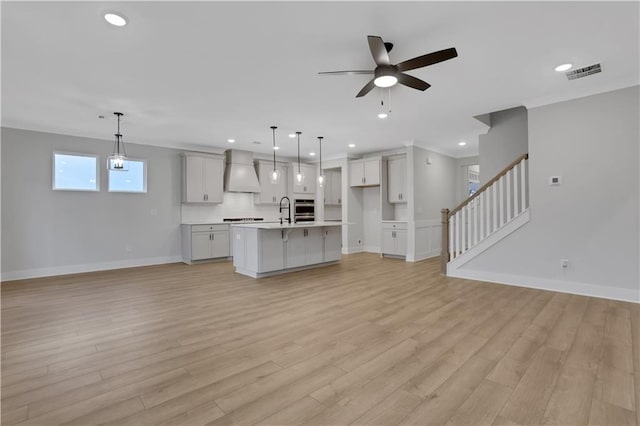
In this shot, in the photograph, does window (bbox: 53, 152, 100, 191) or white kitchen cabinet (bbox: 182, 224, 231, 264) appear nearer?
window (bbox: 53, 152, 100, 191)

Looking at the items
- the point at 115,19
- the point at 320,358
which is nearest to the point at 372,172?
the point at 320,358

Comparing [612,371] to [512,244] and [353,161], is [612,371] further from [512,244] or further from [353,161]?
[353,161]

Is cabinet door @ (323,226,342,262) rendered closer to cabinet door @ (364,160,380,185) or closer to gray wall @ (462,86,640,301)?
cabinet door @ (364,160,380,185)

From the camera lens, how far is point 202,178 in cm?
716

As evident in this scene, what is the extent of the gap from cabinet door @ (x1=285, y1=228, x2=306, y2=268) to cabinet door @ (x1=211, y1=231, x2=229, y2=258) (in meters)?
2.28

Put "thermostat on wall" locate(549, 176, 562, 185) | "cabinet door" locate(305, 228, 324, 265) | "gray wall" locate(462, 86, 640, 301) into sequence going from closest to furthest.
A: "gray wall" locate(462, 86, 640, 301), "thermostat on wall" locate(549, 176, 562, 185), "cabinet door" locate(305, 228, 324, 265)

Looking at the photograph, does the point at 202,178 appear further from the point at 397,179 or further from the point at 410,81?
the point at 410,81

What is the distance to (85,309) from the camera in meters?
3.65

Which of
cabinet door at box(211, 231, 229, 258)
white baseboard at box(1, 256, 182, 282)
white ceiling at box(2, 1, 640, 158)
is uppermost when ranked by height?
white ceiling at box(2, 1, 640, 158)

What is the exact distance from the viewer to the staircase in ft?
15.1

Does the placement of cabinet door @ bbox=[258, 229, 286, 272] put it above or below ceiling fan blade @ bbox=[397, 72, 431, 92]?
below

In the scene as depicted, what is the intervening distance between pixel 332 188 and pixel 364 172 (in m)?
1.57

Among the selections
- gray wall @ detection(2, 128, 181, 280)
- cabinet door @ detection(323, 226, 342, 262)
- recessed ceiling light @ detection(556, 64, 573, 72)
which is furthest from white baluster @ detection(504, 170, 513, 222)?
gray wall @ detection(2, 128, 181, 280)

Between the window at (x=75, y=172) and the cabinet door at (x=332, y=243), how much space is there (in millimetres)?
4710
